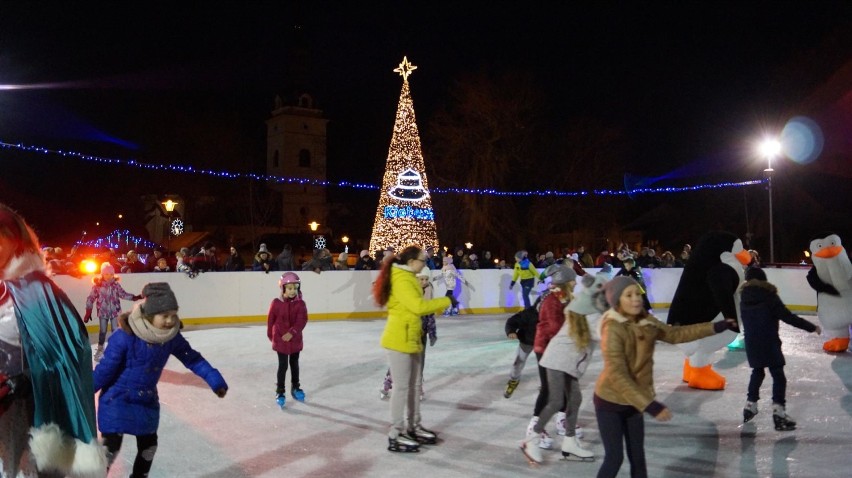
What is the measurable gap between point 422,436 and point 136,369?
2.31 metres

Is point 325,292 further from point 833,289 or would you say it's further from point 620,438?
point 620,438

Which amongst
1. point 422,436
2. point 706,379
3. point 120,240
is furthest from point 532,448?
point 120,240

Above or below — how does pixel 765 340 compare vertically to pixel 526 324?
below

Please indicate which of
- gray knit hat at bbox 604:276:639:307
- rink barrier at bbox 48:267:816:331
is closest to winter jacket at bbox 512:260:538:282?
rink barrier at bbox 48:267:816:331

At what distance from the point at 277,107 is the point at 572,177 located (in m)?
33.6

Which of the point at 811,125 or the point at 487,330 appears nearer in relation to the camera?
the point at 487,330

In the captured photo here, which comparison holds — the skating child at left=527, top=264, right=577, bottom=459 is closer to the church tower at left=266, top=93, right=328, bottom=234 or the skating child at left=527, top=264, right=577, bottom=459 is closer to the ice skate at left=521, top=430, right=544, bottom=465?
the ice skate at left=521, top=430, right=544, bottom=465

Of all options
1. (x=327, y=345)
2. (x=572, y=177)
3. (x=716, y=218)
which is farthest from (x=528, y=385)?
(x=716, y=218)

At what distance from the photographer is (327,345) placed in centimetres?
1051

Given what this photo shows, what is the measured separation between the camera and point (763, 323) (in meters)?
5.55

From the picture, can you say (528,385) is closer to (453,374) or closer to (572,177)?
(453,374)

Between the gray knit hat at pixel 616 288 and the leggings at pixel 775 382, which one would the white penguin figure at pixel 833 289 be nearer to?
the leggings at pixel 775 382

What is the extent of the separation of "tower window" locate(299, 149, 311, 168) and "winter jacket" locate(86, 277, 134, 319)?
4578 cm

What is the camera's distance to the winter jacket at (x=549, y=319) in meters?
4.97
